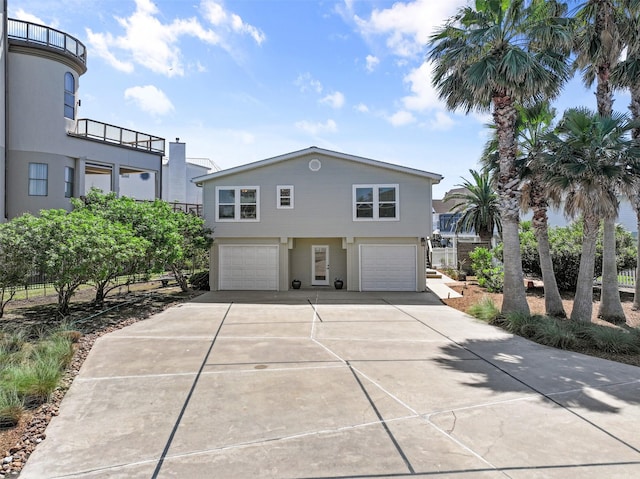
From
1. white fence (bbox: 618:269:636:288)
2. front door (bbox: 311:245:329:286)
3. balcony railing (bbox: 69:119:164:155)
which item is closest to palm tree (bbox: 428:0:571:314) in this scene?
front door (bbox: 311:245:329:286)

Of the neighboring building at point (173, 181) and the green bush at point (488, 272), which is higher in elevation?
the neighboring building at point (173, 181)

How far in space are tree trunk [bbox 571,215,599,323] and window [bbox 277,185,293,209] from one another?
35.9ft

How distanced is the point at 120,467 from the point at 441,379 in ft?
15.2

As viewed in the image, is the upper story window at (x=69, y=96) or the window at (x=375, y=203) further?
the upper story window at (x=69, y=96)

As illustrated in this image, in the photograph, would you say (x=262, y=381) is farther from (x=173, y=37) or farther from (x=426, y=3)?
(x=426, y=3)

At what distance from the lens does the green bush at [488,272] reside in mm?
17469

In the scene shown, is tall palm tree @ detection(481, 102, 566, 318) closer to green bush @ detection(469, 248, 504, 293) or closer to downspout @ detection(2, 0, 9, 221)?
green bush @ detection(469, 248, 504, 293)

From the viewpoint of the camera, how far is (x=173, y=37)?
12.0 meters

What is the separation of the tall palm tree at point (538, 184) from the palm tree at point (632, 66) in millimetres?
2217

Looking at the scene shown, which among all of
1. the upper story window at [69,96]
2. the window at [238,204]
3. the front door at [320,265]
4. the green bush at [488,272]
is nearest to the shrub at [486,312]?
the green bush at [488,272]

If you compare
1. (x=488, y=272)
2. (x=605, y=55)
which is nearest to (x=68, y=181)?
(x=488, y=272)

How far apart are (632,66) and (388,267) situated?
35.7ft

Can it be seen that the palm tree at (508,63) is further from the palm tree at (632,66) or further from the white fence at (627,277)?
the white fence at (627,277)

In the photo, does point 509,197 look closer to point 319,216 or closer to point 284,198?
point 319,216
